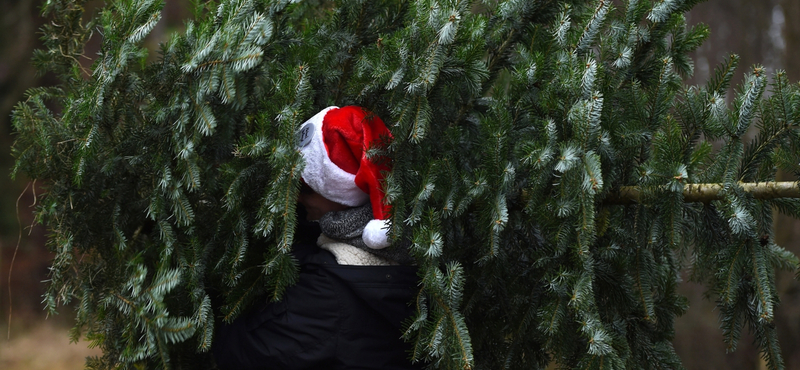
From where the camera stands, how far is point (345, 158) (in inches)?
79.0

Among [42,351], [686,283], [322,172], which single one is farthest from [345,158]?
[42,351]

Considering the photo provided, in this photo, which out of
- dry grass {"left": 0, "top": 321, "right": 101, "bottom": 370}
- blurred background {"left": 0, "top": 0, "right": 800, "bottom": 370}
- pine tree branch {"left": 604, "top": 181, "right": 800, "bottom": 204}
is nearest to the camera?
Result: pine tree branch {"left": 604, "top": 181, "right": 800, "bottom": 204}

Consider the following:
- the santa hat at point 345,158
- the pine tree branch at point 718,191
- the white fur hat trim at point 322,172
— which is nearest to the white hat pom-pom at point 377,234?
the santa hat at point 345,158

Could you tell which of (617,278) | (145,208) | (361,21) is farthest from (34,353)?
(617,278)

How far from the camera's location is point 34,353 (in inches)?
314

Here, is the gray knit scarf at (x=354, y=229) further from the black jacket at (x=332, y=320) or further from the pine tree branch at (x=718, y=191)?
the pine tree branch at (x=718, y=191)

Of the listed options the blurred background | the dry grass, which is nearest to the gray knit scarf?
the blurred background

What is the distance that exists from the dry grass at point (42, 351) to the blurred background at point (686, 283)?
11 millimetres

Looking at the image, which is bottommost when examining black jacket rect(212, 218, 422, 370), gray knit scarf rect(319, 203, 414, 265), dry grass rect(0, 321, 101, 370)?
dry grass rect(0, 321, 101, 370)

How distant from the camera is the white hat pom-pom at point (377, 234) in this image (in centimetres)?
192

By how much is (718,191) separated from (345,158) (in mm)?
1095

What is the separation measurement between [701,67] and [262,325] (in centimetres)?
837

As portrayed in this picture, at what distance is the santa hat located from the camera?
1957 millimetres

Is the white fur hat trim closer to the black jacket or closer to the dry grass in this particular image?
the black jacket
